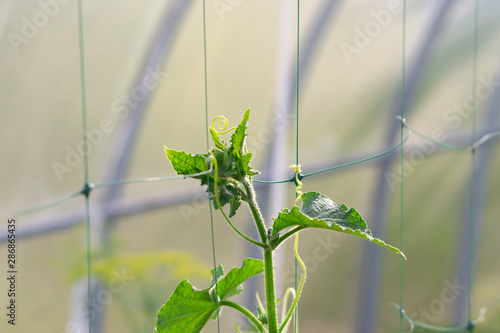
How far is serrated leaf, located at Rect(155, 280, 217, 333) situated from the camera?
601mm

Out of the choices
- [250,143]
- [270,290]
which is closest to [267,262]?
[270,290]

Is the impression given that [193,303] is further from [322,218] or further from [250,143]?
[250,143]

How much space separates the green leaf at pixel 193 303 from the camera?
1.97 feet

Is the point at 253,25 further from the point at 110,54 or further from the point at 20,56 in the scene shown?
the point at 20,56

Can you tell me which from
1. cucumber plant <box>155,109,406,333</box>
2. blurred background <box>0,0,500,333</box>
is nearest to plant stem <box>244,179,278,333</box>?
cucumber plant <box>155,109,406,333</box>

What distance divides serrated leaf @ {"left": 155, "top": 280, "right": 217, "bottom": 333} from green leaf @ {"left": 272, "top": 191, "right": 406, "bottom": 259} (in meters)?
0.10

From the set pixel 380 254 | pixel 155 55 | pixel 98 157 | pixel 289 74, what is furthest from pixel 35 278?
pixel 380 254

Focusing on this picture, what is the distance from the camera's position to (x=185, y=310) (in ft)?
2.00

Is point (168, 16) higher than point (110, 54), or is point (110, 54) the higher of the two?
point (168, 16)

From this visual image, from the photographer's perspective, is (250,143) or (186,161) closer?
(186,161)

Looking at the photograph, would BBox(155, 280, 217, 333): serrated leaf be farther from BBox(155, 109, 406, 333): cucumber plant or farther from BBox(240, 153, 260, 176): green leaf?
BBox(240, 153, 260, 176): green leaf

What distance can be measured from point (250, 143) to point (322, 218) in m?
1.19

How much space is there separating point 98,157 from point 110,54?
0.26 meters

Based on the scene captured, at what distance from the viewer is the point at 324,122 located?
1953 mm
